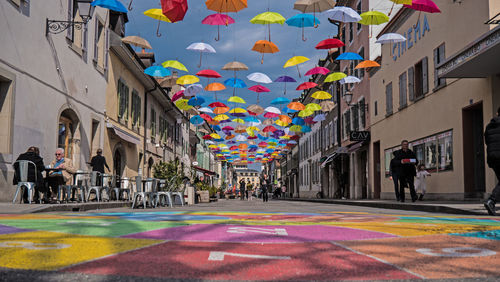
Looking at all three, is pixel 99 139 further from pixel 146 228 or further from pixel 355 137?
pixel 146 228

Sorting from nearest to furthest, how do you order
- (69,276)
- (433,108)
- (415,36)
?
(69,276)
(433,108)
(415,36)

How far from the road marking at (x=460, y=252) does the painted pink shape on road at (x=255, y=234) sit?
3.24 feet

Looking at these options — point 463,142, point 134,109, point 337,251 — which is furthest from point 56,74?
point 337,251

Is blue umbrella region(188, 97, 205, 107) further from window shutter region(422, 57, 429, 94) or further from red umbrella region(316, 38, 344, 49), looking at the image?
window shutter region(422, 57, 429, 94)

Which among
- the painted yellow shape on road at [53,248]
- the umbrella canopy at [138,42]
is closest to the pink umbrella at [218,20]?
the umbrella canopy at [138,42]

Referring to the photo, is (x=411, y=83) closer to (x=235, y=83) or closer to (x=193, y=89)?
(x=235, y=83)

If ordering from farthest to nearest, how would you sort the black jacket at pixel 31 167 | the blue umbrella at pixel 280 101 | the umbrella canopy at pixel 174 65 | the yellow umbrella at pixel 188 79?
the blue umbrella at pixel 280 101 < the yellow umbrella at pixel 188 79 < the umbrella canopy at pixel 174 65 < the black jacket at pixel 31 167

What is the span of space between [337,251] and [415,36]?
18.4m

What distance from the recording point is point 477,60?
519 inches

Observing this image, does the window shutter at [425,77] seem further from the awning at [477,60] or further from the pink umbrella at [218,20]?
the pink umbrella at [218,20]

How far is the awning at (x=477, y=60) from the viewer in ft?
40.4

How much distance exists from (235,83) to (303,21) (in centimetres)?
642

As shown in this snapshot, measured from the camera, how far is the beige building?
15.5 metres

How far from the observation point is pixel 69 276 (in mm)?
2840
